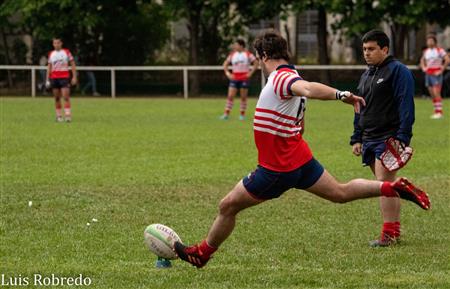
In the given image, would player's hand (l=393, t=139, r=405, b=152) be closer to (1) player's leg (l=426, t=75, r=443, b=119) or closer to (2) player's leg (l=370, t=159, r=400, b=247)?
(2) player's leg (l=370, t=159, r=400, b=247)

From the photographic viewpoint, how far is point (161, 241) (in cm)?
849

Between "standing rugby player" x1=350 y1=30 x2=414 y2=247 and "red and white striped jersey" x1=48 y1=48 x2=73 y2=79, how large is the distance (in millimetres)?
17715

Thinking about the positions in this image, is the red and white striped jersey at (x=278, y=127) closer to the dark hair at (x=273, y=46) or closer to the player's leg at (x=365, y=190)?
the dark hair at (x=273, y=46)

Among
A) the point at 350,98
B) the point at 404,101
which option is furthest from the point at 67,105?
the point at 350,98

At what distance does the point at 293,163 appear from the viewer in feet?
26.9

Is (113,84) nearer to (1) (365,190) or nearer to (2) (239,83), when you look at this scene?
(2) (239,83)

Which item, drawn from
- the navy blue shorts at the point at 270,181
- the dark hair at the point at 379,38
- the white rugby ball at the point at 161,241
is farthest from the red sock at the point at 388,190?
the white rugby ball at the point at 161,241

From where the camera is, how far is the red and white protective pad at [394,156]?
9.42m

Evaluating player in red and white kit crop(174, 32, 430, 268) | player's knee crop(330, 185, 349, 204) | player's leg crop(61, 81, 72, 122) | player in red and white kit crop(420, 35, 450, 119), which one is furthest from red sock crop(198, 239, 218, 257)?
player in red and white kit crop(420, 35, 450, 119)

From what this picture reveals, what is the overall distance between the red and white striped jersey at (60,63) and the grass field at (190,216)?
4110 millimetres

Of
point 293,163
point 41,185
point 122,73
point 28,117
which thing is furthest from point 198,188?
point 122,73

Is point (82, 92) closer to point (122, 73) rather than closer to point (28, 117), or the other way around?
point (122, 73)

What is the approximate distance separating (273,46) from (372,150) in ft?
6.92

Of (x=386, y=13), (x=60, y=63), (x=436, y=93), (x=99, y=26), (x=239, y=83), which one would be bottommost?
(x=436, y=93)
